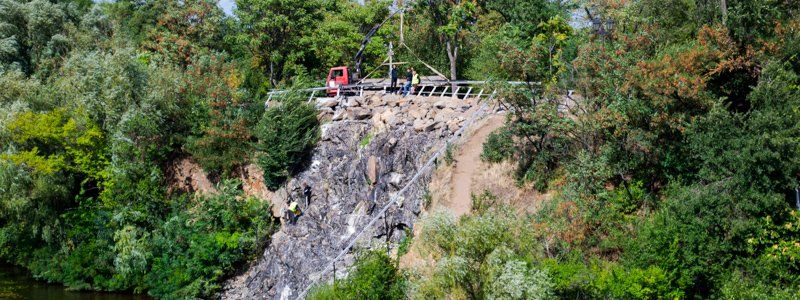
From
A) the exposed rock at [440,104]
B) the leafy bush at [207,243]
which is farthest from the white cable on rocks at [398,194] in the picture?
the leafy bush at [207,243]

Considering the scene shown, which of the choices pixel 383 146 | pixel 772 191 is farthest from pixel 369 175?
pixel 772 191

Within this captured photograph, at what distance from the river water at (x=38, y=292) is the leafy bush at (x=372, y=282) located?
1579 centimetres

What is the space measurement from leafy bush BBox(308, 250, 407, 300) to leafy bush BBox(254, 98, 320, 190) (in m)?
11.6

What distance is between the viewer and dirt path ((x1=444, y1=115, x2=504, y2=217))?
28062 mm

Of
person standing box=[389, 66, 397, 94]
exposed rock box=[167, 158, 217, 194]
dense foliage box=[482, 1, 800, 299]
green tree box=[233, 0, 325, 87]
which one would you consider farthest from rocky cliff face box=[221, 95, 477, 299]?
green tree box=[233, 0, 325, 87]

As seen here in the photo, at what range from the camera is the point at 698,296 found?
22.4 m

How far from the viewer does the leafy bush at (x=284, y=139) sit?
36.7m

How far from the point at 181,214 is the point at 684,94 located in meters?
23.7

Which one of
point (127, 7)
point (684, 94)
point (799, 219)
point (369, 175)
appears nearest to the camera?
point (799, 219)

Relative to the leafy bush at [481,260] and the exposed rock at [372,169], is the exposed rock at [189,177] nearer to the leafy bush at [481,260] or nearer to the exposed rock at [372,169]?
the exposed rock at [372,169]

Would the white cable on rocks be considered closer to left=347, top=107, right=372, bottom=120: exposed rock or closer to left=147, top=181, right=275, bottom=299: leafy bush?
left=147, top=181, right=275, bottom=299: leafy bush

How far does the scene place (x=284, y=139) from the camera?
3662cm

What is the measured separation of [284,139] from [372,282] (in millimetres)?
13450

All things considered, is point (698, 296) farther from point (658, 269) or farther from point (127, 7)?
point (127, 7)
